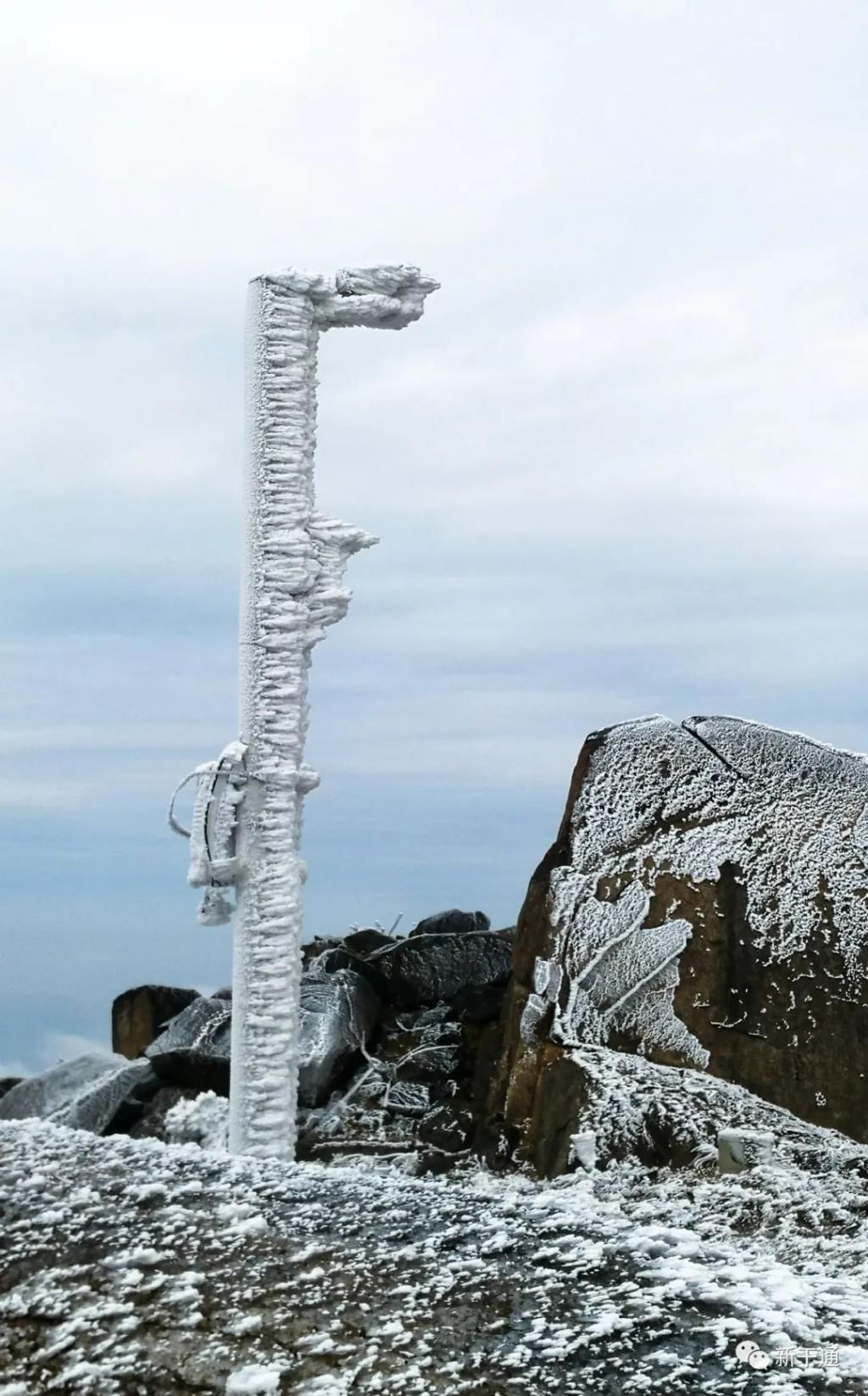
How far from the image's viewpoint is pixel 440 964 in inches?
291

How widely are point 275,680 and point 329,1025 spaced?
6.89 feet

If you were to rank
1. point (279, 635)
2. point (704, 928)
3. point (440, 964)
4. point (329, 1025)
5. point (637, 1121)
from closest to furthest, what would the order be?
point (637, 1121)
point (279, 635)
point (704, 928)
point (329, 1025)
point (440, 964)

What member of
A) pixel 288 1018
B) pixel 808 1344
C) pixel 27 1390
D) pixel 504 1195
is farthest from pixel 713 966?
pixel 27 1390

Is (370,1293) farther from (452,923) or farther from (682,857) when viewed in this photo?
(452,923)

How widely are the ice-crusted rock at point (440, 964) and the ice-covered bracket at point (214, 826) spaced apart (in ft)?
7.54

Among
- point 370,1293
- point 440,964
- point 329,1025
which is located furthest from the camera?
point 440,964

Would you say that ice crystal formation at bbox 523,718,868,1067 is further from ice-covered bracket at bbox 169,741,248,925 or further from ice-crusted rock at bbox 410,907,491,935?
ice-crusted rock at bbox 410,907,491,935

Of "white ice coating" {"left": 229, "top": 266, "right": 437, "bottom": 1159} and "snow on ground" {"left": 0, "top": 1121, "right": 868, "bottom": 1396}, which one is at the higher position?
"white ice coating" {"left": 229, "top": 266, "right": 437, "bottom": 1159}

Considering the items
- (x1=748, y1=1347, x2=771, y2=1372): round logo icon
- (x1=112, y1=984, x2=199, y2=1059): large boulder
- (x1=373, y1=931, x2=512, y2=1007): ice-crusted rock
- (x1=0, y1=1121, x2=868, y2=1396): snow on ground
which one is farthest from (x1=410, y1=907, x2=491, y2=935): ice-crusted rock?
(x1=748, y1=1347, x2=771, y2=1372): round logo icon

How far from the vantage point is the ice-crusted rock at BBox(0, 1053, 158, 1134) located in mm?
6453

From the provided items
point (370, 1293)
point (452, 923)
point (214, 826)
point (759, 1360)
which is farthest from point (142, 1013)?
point (759, 1360)

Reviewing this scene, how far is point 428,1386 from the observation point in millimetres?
1898

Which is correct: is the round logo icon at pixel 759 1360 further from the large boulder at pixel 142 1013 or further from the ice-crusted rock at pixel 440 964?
the large boulder at pixel 142 1013

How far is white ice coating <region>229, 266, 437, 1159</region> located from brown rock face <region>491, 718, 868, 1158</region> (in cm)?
106
